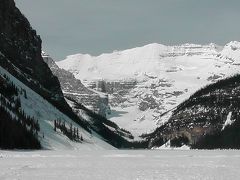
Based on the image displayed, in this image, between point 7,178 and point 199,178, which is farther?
point 199,178

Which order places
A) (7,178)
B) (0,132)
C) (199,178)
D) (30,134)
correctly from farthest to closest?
(30,134) → (0,132) → (199,178) → (7,178)

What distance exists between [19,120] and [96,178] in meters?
133

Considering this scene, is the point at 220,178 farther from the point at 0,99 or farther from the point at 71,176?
the point at 0,99

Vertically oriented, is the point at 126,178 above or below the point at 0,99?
below

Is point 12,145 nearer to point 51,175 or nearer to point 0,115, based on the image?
point 0,115

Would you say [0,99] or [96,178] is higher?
[0,99]

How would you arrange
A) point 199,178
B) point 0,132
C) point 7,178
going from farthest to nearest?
point 0,132 → point 199,178 → point 7,178

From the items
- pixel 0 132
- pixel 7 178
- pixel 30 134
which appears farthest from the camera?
pixel 30 134

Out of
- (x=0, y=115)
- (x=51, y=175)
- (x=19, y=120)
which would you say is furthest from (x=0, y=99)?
(x=51, y=175)

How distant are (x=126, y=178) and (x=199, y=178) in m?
8.52

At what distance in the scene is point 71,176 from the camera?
66.2 meters

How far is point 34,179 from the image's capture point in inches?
2382

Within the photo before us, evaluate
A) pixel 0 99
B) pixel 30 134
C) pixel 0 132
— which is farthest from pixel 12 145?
pixel 0 99

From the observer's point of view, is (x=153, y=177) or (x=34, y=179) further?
(x=153, y=177)
